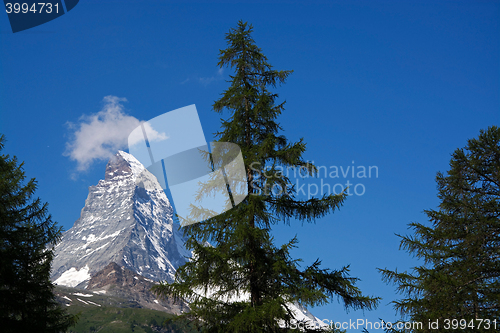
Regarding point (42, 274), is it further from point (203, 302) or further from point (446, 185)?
point (446, 185)

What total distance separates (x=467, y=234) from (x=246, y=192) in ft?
23.9

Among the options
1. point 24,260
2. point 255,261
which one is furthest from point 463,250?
point 24,260

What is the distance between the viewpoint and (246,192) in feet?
39.4

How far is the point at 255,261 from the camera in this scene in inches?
425

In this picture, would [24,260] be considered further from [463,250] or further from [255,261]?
[463,250]

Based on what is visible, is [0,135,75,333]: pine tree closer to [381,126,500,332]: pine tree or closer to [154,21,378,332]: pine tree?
[154,21,378,332]: pine tree

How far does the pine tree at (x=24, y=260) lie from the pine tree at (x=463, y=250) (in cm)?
1267

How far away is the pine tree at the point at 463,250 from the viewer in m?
11.3

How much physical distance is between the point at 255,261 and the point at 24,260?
385 inches

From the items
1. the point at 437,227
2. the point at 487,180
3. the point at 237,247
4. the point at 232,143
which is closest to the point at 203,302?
the point at 237,247

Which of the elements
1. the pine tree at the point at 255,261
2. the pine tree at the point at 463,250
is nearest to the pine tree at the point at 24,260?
the pine tree at the point at 255,261

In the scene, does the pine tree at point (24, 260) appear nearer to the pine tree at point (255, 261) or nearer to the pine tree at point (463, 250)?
the pine tree at point (255, 261)

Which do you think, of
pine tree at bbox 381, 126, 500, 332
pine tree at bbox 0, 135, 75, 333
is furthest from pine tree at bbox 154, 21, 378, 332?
pine tree at bbox 0, 135, 75, 333

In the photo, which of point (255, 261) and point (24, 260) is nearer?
point (255, 261)
